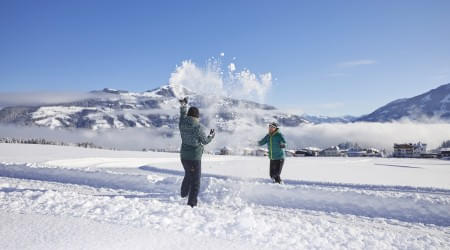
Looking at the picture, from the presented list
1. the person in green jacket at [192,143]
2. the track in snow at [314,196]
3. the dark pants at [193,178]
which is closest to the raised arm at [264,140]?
the track in snow at [314,196]

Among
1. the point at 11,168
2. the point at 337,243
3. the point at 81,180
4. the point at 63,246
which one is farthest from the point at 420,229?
the point at 11,168

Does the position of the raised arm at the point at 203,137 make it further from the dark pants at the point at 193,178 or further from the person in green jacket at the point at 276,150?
the person in green jacket at the point at 276,150

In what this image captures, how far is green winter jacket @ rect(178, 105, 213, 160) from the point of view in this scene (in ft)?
29.4

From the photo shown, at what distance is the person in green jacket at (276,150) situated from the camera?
13.4 meters

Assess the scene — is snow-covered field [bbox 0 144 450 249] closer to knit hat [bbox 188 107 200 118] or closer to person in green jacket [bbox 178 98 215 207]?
person in green jacket [bbox 178 98 215 207]

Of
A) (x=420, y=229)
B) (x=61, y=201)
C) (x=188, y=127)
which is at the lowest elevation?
(x=420, y=229)

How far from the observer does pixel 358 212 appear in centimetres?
984

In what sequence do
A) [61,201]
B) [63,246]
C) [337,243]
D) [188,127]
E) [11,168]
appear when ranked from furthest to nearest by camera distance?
[11,168], [188,127], [61,201], [337,243], [63,246]

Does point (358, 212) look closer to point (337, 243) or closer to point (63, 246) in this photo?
point (337, 243)

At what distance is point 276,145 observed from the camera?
13.5m

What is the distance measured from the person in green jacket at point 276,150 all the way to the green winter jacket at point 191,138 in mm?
4838

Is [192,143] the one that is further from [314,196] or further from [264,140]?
[264,140]

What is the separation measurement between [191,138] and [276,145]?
17.0 ft

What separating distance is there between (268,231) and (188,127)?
3654mm
